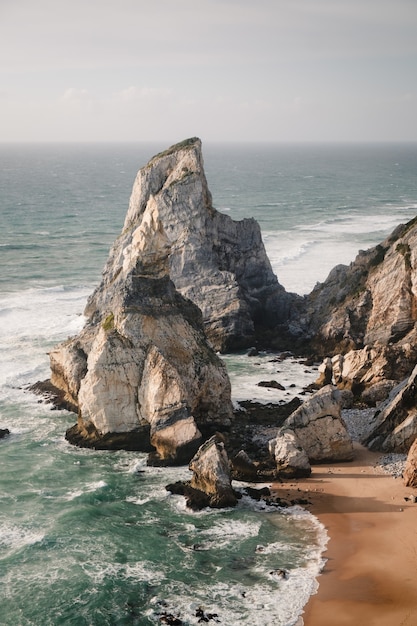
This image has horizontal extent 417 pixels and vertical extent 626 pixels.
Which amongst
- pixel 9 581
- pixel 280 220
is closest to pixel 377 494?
pixel 9 581

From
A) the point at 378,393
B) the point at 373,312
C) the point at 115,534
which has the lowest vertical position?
the point at 115,534

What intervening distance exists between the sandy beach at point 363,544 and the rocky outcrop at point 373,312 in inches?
367

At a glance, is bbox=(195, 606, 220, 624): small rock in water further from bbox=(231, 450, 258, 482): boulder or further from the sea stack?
the sea stack

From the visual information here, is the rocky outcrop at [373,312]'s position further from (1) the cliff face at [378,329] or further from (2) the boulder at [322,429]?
(2) the boulder at [322,429]

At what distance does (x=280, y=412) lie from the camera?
46.0m

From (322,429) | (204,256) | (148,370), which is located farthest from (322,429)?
(204,256)

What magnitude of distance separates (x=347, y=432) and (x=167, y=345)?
10306 mm

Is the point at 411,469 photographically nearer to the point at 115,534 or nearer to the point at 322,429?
the point at 322,429

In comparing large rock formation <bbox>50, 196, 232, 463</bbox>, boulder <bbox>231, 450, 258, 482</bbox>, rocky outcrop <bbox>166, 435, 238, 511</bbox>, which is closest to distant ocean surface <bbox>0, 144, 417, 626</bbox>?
rocky outcrop <bbox>166, 435, 238, 511</bbox>

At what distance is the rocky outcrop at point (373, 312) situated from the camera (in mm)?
49000

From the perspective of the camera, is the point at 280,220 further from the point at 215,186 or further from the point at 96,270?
the point at 215,186

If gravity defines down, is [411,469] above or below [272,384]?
above

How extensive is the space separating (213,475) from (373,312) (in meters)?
24.1

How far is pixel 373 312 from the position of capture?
55719 mm
